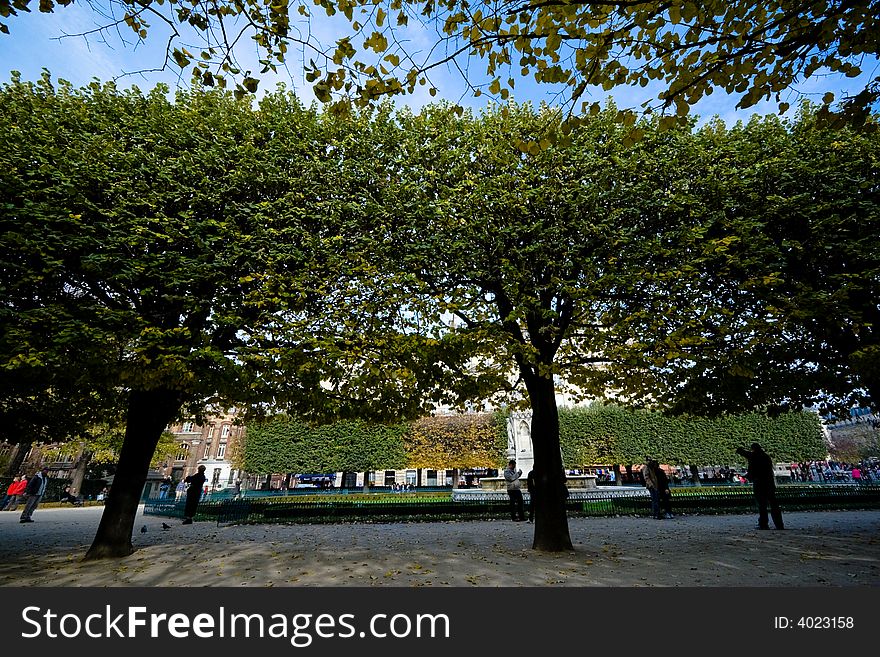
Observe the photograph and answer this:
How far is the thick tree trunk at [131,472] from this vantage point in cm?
949

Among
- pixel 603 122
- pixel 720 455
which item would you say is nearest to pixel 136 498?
pixel 603 122

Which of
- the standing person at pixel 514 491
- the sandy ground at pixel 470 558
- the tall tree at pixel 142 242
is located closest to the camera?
the sandy ground at pixel 470 558

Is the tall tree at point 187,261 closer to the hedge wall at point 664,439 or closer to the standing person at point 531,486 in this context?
the standing person at point 531,486

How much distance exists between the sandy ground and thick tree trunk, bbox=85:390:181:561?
0.51 metres

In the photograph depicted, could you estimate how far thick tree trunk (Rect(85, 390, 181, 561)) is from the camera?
9.49m

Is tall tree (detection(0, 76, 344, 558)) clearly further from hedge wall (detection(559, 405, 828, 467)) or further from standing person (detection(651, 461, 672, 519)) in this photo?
hedge wall (detection(559, 405, 828, 467))

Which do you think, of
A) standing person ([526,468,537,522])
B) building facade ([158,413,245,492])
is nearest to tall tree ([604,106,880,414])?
standing person ([526,468,537,522])

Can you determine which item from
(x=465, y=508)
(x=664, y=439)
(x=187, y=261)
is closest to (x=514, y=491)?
(x=465, y=508)

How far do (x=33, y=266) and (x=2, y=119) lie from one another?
299cm

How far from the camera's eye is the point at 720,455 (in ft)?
127

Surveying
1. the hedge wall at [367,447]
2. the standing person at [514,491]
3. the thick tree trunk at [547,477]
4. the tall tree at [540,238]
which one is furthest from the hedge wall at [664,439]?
the tall tree at [540,238]

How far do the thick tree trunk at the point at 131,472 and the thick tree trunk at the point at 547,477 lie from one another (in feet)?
26.7

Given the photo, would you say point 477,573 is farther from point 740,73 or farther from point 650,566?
point 740,73

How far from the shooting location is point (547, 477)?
9625mm
